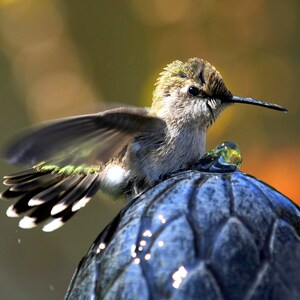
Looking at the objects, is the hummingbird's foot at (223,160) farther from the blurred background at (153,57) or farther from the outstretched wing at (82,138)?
the blurred background at (153,57)

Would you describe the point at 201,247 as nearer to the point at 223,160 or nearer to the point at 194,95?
the point at 223,160

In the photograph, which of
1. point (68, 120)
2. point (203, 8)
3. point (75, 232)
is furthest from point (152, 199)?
point (75, 232)

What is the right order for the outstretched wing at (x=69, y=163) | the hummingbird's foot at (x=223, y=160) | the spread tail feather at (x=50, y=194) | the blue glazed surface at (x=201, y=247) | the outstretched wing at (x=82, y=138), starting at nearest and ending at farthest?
the blue glazed surface at (x=201, y=247) → the hummingbird's foot at (x=223, y=160) → the outstretched wing at (x=82, y=138) → the outstretched wing at (x=69, y=163) → the spread tail feather at (x=50, y=194)

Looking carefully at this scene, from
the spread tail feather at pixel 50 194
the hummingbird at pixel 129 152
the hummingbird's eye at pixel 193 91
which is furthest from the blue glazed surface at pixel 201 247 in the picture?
the hummingbird's eye at pixel 193 91

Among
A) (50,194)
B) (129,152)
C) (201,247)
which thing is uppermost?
(201,247)

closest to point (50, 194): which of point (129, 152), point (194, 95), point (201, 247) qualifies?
point (129, 152)

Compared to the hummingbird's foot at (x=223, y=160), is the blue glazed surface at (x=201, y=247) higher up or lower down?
lower down
